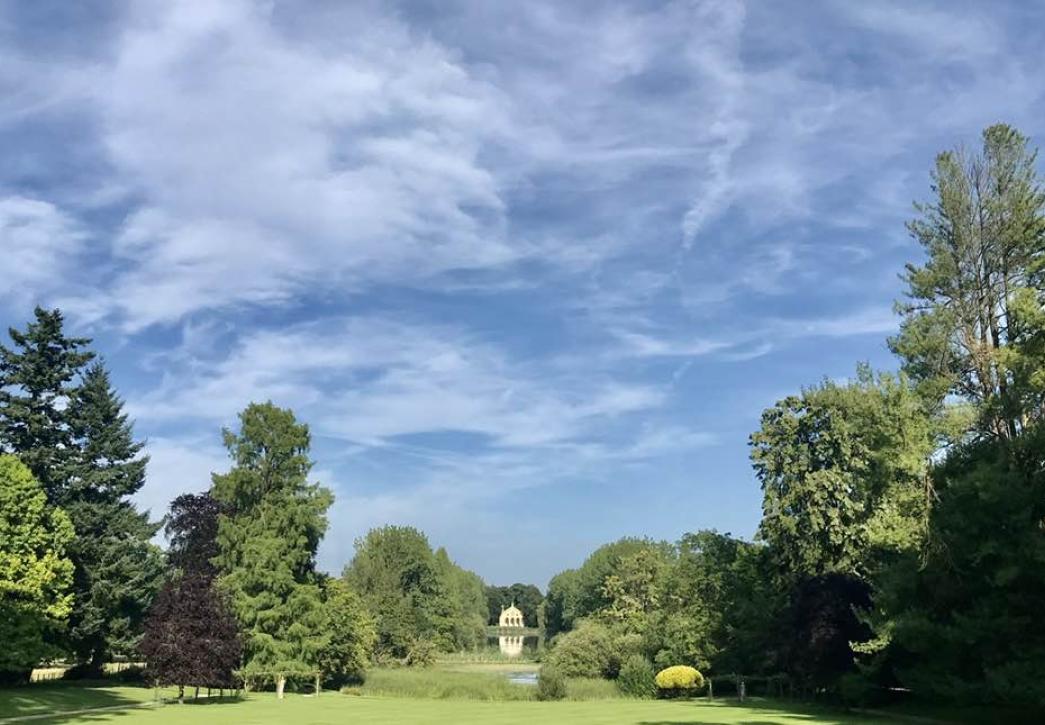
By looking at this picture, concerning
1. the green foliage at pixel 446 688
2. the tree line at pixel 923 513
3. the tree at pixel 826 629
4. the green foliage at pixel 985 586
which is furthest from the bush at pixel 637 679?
the green foliage at pixel 985 586

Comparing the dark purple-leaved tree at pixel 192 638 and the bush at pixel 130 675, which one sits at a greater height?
the dark purple-leaved tree at pixel 192 638

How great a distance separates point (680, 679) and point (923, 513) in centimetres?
2334

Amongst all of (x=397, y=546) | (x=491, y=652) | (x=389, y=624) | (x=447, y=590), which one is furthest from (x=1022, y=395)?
(x=491, y=652)

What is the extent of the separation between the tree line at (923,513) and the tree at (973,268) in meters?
0.07

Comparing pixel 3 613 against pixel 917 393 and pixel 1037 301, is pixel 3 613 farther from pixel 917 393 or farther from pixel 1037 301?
pixel 1037 301

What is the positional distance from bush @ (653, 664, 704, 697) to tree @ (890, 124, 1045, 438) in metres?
22.3

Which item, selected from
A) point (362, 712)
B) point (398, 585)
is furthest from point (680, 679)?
point (398, 585)

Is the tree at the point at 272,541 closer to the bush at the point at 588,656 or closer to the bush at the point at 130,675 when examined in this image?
the bush at the point at 130,675

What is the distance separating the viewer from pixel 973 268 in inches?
1368

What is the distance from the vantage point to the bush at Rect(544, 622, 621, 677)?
58.5 m

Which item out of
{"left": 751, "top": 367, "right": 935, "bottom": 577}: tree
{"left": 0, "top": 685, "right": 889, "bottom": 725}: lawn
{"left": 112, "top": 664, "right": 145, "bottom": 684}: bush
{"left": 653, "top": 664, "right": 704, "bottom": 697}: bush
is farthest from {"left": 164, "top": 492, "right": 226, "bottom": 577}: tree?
{"left": 751, "top": 367, "right": 935, "bottom": 577}: tree

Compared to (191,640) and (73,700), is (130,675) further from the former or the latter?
(191,640)

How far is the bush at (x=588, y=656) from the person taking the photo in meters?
58.5

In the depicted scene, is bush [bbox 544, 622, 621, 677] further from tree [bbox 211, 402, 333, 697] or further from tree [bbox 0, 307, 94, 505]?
tree [bbox 0, 307, 94, 505]
